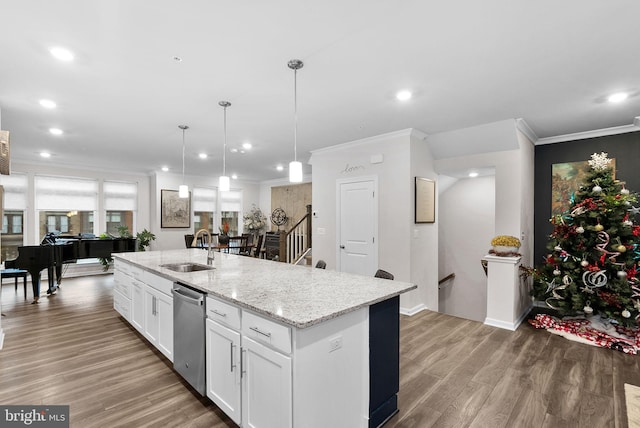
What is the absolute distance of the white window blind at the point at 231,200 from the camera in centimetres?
960

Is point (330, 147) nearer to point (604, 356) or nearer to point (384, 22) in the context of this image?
point (384, 22)

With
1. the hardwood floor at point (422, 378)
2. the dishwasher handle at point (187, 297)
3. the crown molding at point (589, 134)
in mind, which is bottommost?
the hardwood floor at point (422, 378)

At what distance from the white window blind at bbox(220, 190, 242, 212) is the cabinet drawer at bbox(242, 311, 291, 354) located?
26.5ft

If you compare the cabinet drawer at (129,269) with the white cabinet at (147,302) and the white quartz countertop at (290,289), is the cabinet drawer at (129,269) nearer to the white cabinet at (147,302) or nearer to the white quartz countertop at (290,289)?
the white cabinet at (147,302)

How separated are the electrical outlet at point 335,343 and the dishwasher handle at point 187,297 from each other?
1083 mm

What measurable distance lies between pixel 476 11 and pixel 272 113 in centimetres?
238

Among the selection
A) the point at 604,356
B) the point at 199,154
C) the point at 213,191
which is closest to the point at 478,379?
the point at 604,356

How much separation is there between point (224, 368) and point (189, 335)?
535 mm

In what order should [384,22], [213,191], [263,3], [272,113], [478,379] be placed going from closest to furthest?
[263,3], [384,22], [478,379], [272,113], [213,191]

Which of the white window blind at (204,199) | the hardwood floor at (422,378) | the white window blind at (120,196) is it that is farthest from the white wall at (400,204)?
the white window blind at (120,196)

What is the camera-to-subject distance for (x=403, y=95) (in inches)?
125

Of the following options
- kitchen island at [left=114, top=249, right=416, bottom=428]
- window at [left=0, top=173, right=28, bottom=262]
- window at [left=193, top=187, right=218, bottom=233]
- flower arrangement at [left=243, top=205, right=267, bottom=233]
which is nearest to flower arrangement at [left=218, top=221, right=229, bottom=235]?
window at [left=193, top=187, right=218, bottom=233]

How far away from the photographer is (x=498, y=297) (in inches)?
162

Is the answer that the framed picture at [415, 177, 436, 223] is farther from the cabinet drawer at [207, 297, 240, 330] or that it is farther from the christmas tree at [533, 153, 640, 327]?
the cabinet drawer at [207, 297, 240, 330]
